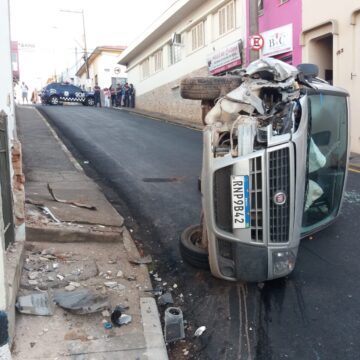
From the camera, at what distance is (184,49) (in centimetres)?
2498

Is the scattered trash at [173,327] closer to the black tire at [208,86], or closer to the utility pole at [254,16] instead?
the black tire at [208,86]

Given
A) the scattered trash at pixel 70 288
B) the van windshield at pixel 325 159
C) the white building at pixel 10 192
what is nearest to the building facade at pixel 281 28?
the van windshield at pixel 325 159

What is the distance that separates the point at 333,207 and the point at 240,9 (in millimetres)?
15071

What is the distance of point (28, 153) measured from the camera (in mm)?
11469

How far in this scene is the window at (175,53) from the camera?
2603cm

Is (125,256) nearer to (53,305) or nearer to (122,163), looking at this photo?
(53,305)

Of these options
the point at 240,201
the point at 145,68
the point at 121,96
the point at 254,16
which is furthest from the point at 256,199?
the point at 121,96

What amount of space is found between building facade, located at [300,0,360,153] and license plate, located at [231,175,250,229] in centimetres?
923

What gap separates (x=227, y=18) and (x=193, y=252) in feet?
57.0

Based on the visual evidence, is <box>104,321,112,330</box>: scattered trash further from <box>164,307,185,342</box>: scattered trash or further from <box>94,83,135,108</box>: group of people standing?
<box>94,83,135,108</box>: group of people standing

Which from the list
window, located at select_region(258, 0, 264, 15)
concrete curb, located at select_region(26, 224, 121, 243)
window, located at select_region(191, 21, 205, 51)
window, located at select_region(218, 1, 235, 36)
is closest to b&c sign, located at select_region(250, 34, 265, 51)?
window, located at select_region(258, 0, 264, 15)

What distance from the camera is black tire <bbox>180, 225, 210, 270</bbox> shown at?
4520mm

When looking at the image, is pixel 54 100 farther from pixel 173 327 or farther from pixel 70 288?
pixel 173 327

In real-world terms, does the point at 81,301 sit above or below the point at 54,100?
below
